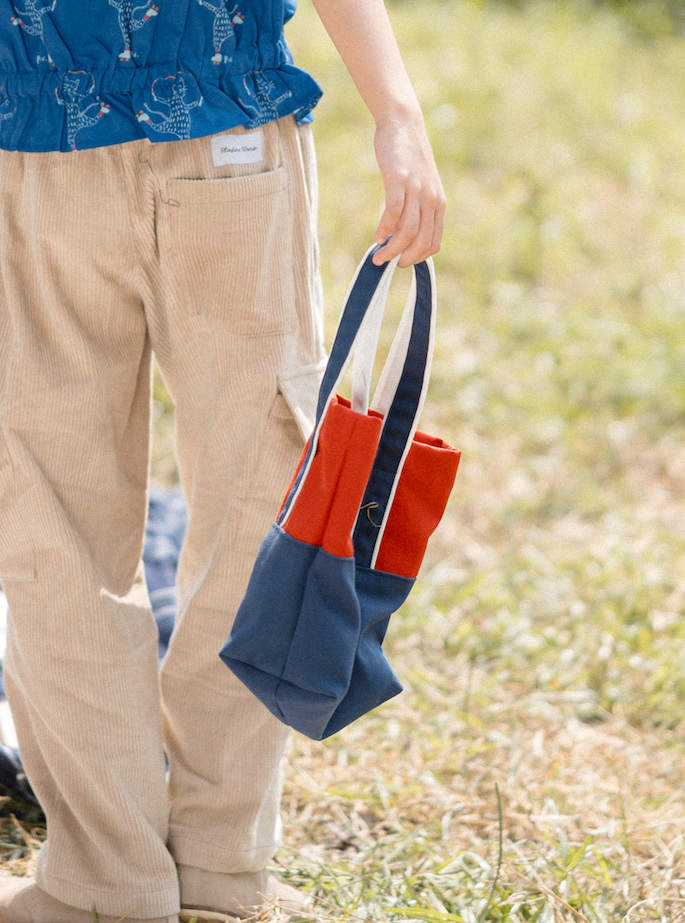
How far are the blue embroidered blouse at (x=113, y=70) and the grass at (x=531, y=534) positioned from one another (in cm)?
104

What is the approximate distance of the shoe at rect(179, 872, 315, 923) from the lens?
4.34ft

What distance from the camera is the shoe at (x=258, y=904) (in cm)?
132

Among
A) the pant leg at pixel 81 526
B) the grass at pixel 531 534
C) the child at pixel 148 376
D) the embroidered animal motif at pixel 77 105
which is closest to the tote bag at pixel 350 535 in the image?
the child at pixel 148 376

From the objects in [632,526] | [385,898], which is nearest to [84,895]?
[385,898]

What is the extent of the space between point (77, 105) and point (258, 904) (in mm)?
1049

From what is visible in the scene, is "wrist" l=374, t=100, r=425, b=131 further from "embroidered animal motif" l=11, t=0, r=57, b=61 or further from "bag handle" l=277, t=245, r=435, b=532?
"embroidered animal motif" l=11, t=0, r=57, b=61

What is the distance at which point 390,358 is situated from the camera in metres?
1.18

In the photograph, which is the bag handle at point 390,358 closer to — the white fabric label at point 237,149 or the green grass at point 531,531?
the white fabric label at point 237,149

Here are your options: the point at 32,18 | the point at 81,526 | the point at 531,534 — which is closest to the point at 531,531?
the point at 531,534

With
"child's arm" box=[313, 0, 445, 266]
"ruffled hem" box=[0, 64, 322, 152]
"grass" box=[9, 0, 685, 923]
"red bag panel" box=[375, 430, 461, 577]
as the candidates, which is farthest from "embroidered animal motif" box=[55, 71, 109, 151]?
"grass" box=[9, 0, 685, 923]

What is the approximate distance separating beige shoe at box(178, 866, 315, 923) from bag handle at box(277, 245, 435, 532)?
58cm

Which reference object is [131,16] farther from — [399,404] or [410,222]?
[399,404]

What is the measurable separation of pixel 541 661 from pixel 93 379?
48.9 inches

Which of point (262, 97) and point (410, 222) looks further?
point (262, 97)
